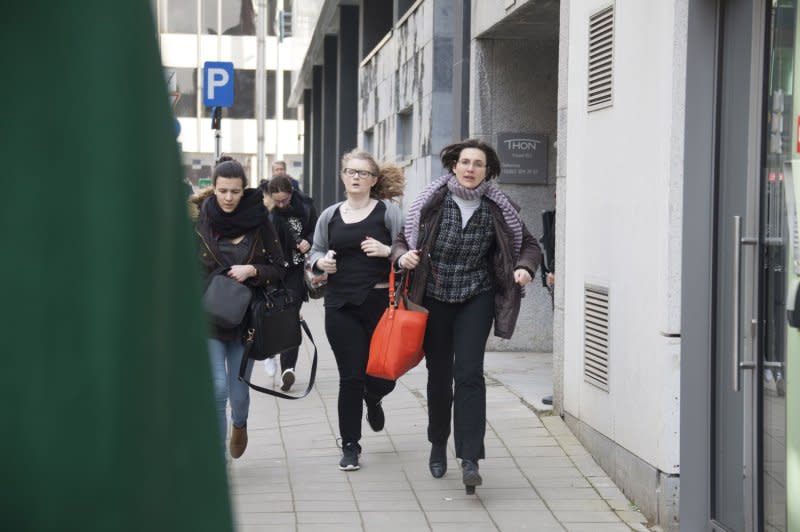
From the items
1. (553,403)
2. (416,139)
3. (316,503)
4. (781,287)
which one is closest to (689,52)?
(781,287)

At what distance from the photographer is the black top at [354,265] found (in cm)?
763

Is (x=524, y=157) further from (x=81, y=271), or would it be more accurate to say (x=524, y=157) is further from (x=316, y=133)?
(x=316, y=133)

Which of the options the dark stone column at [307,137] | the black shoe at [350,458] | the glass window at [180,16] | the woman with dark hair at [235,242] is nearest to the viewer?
the woman with dark hair at [235,242]

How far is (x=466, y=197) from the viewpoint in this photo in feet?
23.6

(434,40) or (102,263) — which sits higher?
(434,40)

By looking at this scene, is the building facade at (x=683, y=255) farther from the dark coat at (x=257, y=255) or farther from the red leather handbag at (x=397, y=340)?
the dark coat at (x=257, y=255)

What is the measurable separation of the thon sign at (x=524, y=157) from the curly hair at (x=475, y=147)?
15.9 feet

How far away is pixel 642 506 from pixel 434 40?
8732 millimetres

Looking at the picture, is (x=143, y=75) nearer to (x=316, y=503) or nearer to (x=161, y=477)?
(x=161, y=477)

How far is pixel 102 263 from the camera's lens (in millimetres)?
481

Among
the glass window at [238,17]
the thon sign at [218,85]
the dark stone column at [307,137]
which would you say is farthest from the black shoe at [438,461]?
the glass window at [238,17]

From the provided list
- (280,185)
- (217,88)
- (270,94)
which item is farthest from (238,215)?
(270,94)

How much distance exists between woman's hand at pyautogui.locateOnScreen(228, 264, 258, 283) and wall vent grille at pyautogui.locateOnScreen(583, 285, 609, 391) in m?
1.93

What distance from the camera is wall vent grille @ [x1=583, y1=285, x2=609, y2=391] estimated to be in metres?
7.48
